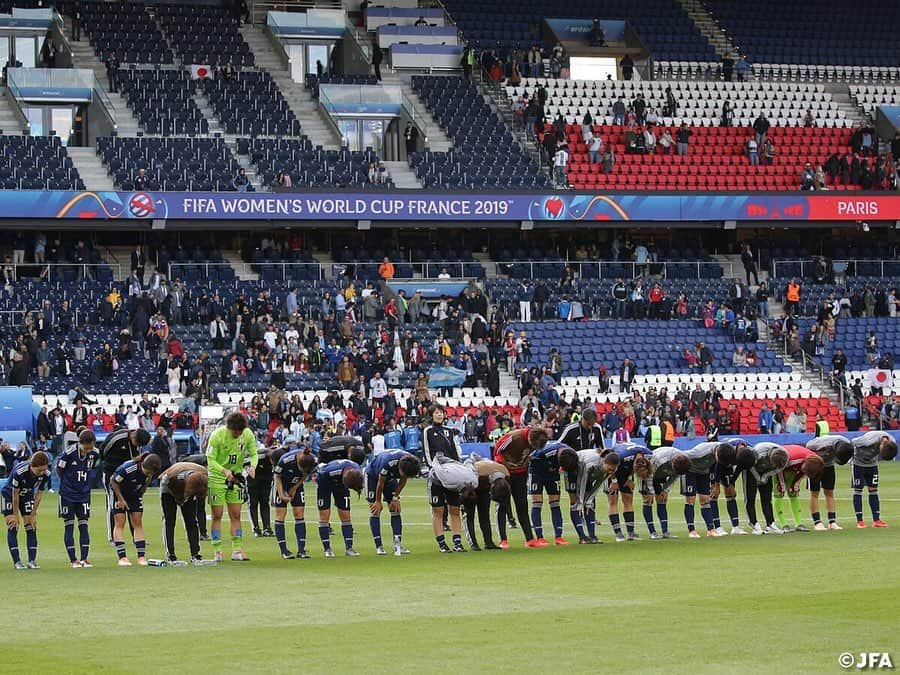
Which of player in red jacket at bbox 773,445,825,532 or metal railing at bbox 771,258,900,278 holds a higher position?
metal railing at bbox 771,258,900,278

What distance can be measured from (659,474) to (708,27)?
48931 mm

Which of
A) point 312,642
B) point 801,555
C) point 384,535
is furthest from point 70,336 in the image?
point 312,642

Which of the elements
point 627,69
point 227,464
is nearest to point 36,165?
point 627,69

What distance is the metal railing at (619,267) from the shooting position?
55812mm

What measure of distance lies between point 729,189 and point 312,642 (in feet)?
151

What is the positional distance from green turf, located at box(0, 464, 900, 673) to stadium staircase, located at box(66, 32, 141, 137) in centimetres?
3495

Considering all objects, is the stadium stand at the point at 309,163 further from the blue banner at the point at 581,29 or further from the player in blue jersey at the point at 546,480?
the player in blue jersey at the point at 546,480

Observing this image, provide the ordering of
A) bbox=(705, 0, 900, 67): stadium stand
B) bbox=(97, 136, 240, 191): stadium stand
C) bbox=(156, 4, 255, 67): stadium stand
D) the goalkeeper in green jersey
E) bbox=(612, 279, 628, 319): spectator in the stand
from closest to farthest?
the goalkeeper in green jersey
bbox=(97, 136, 240, 191): stadium stand
bbox=(612, 279, 628, 319): spectator in the stand
bbox=(156, 4, 255, 67): stadium stand
bbox=(705, 0, 900, 67): stadium stand

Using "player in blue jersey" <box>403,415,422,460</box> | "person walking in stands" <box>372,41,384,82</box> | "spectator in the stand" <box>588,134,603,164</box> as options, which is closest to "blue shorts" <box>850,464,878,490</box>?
"player in blue jersey" <box>403,415,422,460</box>

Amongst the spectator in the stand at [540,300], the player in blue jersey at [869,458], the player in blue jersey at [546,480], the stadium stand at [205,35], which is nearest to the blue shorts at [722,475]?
the player in blue jersey at [869,458]

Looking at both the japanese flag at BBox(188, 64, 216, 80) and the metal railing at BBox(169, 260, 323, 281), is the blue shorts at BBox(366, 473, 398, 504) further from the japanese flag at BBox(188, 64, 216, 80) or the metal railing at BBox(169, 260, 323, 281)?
the japanese flag at BBox(188, 64, 216, 80)

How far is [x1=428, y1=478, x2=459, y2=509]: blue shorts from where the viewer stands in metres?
21.4

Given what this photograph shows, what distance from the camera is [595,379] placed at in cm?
5028

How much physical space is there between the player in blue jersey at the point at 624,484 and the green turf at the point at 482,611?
665 mm
